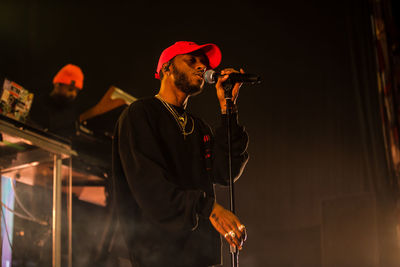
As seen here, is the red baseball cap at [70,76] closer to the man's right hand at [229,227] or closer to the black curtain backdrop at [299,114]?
the black curtain backdrop at [299,114]

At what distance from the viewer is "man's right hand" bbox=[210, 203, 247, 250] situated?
3.45 ft

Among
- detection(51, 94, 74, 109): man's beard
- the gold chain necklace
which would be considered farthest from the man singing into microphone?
detection(51, 94, 74, 109): man's beard

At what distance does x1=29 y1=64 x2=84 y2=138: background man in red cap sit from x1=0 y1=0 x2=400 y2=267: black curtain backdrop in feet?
1.42

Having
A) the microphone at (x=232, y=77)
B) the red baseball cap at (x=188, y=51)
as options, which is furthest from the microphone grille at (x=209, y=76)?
the red baseball cap at (x=188, y=51)

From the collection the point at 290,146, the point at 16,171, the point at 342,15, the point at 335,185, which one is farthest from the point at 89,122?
the point at 342,15

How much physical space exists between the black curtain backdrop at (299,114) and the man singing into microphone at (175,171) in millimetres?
867

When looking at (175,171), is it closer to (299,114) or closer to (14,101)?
(14,101)

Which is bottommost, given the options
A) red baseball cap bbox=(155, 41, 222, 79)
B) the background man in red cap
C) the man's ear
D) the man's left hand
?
the man's left hand

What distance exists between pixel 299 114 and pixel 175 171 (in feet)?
5.83

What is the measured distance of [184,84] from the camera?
1309 millimetres

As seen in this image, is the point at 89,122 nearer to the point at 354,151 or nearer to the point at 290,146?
the point at 290,146

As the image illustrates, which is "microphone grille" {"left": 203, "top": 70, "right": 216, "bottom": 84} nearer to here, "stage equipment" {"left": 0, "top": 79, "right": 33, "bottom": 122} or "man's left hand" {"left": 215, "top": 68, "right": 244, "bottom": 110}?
"man's left hand" {"left": 215, "top": 68, "right": 244, "bottom": 110}

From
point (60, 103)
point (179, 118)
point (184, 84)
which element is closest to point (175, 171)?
point (179, 118)

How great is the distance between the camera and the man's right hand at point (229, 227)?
41.4 inches
